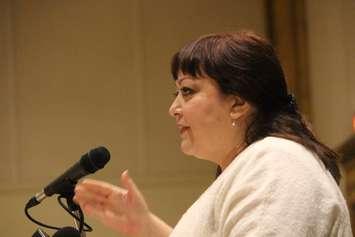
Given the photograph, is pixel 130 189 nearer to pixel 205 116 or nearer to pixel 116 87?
pixel 205 116

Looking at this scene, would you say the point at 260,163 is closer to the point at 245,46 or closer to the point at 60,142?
the point at 245,46

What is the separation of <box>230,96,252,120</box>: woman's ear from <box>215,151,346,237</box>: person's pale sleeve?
0.61ft

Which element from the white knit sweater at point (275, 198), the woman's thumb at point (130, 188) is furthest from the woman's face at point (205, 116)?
the woman's thumb at point (130, 188)

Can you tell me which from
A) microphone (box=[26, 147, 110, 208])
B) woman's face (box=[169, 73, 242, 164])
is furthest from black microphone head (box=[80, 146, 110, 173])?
woman's face (box=[169, 73, 242, 164])

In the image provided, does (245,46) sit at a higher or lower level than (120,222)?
higher

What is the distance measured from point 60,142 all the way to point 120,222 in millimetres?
2270

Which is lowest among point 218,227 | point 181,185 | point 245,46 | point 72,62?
point 181,185

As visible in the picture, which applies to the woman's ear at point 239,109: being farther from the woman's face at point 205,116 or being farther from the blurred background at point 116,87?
the blurred background at point 116,87

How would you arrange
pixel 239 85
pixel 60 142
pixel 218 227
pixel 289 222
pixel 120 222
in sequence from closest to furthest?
pixel 289 222
pixel 218 227
pixel 239 85
pixel 120 222
pixel 60 142

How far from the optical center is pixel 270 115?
140cm

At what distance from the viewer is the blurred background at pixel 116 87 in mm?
3965

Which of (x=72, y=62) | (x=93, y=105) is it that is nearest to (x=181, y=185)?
(x=93, y=105)

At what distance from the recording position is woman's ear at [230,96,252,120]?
139 centimetres

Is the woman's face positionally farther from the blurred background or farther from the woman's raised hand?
the blurred background
